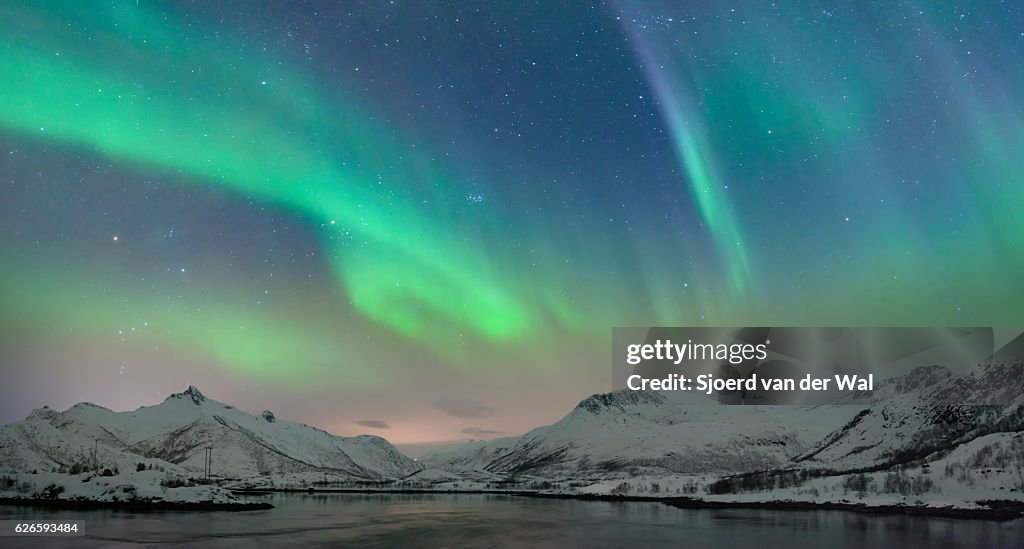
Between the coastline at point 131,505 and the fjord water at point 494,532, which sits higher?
the fjord water at point 494,532

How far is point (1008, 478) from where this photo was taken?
7042 inches

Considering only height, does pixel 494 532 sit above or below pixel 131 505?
above

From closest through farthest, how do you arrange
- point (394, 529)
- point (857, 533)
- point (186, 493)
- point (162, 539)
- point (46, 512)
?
point (162, 539)
point (857, 533)
point (394, 529)
point (46, 512)
point (186, 493)

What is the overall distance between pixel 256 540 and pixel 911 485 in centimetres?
17755

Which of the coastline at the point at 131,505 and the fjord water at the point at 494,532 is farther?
the coastline at the point at 131,505

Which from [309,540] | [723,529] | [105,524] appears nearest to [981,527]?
[723,529]

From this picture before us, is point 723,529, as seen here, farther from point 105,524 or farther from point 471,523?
point 105,524

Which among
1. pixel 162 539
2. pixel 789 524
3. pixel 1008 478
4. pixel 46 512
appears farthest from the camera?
pixel 1008 478

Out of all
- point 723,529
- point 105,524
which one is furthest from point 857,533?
point 105,524

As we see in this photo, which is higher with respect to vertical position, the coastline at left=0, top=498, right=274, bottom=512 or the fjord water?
the fjord water

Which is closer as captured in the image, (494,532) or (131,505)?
(494,532)

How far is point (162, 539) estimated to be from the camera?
8088 cm

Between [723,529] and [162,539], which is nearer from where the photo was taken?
[162,539]

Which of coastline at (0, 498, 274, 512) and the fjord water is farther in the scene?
coastline at (0, 498, 274, 512)
